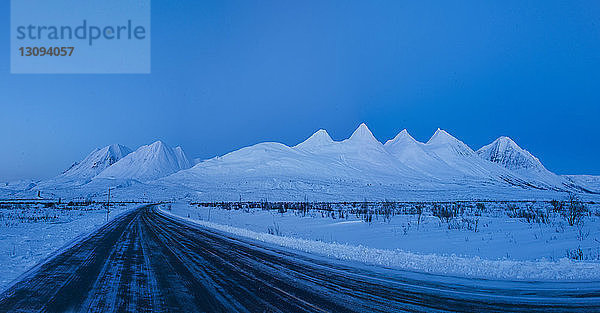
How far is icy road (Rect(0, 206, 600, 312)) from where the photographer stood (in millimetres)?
4660

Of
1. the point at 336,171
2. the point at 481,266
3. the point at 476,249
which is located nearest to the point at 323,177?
the point at 336,171

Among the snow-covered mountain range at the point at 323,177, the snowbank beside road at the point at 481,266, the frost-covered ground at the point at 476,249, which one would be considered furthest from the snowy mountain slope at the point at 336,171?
the snowbank beside road at the point at 481,266

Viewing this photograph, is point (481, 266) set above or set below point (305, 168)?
below

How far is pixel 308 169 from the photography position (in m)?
133

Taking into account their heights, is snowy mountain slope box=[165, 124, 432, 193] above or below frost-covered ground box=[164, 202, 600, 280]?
above

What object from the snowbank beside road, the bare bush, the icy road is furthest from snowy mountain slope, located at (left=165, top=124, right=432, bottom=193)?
the icy road

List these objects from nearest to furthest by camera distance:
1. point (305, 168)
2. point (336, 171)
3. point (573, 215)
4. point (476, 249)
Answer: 1. point (476, 249)
2. point (573, 215)
3. point (336, 171)
4. point (305, 168)

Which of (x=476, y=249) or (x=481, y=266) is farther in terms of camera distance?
(x=476, y=249)

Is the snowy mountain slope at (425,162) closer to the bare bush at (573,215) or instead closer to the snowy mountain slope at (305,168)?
the snowy mountain slope at (305,168)

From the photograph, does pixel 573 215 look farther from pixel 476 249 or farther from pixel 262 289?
pixel 262 289

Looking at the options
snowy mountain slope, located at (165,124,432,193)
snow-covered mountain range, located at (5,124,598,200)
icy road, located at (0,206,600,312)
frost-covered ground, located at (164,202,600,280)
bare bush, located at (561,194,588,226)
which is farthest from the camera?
snowy mountain slope, located at (165,124,432,193)

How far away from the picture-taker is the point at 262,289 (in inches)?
217

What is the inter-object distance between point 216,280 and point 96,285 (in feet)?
6.78

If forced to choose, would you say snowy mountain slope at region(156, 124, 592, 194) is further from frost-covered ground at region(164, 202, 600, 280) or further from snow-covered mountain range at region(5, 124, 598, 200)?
frost-covered ground at region(164, 202, 600, 280)
